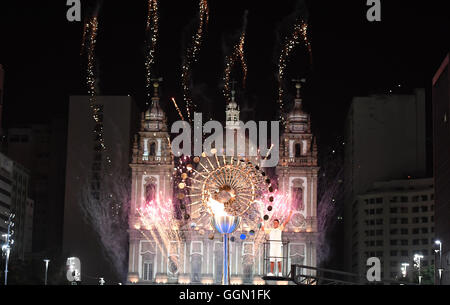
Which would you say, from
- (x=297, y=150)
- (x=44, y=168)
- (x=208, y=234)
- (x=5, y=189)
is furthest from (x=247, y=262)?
(x=44, y=168)

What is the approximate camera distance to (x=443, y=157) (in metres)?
105

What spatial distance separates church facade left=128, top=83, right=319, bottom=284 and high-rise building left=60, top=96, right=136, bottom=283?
1745 centimetres

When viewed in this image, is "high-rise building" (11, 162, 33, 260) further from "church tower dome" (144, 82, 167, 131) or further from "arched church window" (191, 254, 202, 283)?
"arched church window" (191, 254, 202, 283)

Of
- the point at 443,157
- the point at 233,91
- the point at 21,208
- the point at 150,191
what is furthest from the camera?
the point at 21,208

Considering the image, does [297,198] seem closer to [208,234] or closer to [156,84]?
[208,234]

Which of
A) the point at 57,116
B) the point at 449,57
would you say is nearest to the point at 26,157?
the point at 57,116

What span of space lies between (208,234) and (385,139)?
151 ft

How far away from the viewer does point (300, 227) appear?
4719 inches

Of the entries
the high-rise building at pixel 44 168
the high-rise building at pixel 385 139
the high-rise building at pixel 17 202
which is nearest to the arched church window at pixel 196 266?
the high-rise building at pixel 17 202

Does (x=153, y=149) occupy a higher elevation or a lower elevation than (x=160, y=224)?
higher

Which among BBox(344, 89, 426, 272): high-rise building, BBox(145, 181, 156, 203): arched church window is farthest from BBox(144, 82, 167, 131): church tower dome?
BBox(344, 89, 426, 272): high-rise building

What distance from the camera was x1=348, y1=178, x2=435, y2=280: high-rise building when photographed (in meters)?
145
